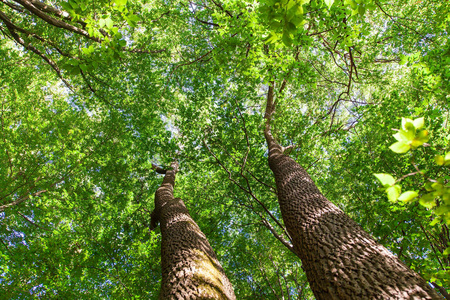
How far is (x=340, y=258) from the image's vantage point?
2.20 metres

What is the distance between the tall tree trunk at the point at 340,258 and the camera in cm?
178

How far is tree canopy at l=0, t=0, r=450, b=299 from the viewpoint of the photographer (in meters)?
4.23

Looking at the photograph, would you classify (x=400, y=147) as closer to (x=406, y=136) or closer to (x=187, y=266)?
(x=406, y=136)

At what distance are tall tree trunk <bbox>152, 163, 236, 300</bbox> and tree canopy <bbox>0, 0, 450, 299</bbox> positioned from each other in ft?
4.90

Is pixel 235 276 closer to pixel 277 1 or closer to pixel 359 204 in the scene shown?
pixel 359 204

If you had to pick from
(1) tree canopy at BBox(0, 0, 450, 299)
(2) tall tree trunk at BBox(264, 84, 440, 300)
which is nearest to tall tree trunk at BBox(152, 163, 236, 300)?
(2) tall tree trunk at BBox(264, 84, 440, 300)

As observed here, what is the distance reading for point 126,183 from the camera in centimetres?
769

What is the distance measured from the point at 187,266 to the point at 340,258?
170cm

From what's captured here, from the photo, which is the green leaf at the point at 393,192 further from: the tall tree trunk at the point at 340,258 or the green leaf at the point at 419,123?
the tall tree trunk at the point at 340,258

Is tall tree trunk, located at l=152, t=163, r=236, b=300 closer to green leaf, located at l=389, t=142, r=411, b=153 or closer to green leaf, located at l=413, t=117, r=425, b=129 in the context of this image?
green leaf, located at l=389, t=142, r=411, b=153

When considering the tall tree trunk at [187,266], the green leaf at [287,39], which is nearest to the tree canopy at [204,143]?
the tall tree trunk at [187,266]

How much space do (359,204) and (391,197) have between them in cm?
502

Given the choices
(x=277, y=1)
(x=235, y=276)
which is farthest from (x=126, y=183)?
(x=277, y=1)

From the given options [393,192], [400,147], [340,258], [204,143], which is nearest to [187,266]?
[340,258]
